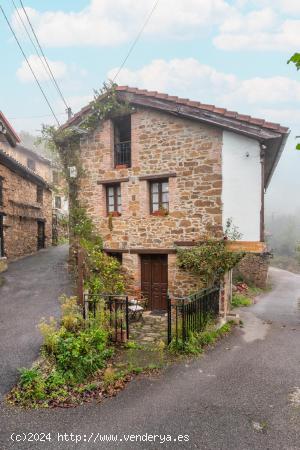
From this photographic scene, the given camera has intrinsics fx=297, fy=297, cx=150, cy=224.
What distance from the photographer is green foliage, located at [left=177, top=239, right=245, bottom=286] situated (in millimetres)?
9555

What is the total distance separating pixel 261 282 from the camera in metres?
18.6

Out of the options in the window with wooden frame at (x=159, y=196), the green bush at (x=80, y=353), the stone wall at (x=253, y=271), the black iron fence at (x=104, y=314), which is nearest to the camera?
the green bush at (x=80, y=353)

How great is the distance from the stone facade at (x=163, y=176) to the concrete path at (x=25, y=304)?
2851 mm

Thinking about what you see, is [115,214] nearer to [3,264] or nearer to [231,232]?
[231,232]

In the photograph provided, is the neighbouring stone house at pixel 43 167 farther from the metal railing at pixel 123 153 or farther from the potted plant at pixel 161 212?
the potted plant at pixel 161 212

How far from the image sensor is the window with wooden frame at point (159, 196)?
11.2 m

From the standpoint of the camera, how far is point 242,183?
9.77 m

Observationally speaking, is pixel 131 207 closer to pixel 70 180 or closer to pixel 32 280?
pixel 70 180

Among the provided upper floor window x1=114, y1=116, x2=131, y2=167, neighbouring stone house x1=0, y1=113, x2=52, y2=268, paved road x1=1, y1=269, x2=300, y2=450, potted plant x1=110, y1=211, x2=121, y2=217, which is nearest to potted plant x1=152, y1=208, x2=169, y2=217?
potted plant x1=110, y1=211, x2=121, y2=217

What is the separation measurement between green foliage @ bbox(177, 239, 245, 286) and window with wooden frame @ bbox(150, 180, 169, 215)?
1977mm

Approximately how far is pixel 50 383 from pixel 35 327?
2267mm

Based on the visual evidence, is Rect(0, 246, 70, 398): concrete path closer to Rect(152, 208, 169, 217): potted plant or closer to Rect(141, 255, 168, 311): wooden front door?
Rect(141, 255, 168, 311): wooden front door

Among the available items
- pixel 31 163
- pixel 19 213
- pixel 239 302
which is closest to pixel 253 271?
pixel 239 302

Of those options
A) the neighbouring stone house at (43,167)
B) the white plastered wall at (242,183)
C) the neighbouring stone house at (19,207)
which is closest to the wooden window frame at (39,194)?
the neighbouring stone house at (19,207)
